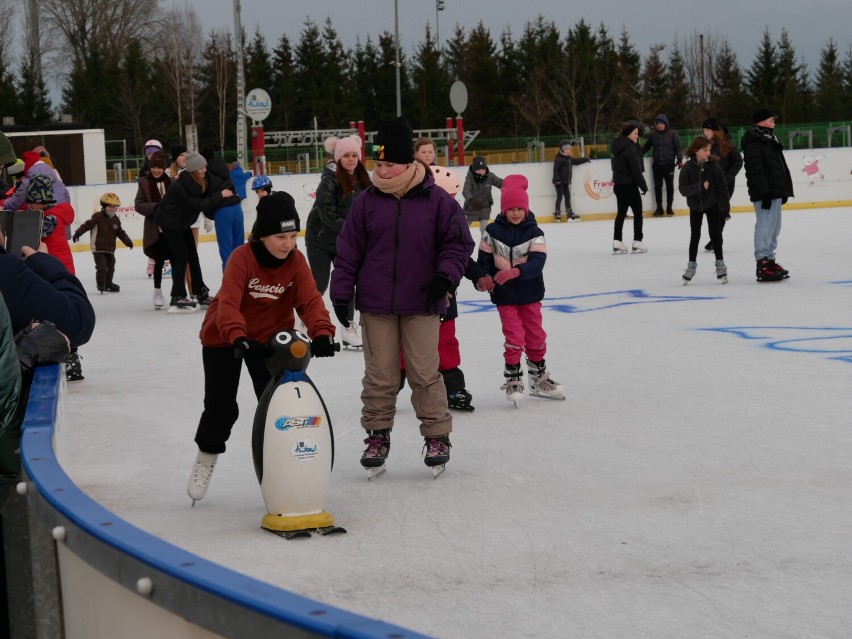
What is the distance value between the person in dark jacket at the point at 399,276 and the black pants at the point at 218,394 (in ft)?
1.86

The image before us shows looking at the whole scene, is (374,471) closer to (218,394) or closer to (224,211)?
(218,394)

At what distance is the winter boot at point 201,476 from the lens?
17.1 feet

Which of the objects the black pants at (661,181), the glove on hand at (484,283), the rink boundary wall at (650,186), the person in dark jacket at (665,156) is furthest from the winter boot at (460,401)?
the black pants at (661,181)

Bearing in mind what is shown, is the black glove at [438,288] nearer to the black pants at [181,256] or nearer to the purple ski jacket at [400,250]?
the purple ski jacket at [400,250]

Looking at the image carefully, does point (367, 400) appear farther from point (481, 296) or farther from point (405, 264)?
point (481, 296)

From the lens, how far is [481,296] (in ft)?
42.5

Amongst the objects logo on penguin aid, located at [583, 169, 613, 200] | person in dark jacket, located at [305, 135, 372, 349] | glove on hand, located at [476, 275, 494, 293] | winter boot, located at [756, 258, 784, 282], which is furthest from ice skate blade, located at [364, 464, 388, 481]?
logo on penguin aid, located at [583, 169, 613, 200]

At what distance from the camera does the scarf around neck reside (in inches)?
219

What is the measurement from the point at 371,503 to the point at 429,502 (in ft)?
0.73

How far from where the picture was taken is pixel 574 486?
5.40 metres

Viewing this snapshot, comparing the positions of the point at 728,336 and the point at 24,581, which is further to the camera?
the point at 728,336

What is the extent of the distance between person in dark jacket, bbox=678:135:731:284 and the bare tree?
47089 mm

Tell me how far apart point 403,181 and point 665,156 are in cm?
1840

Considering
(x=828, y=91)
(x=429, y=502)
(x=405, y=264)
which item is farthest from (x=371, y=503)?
(x=828, y=91)
